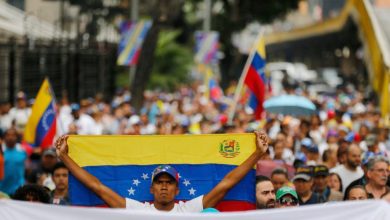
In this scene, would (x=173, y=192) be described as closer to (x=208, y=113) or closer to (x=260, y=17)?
(x=208, y=113)

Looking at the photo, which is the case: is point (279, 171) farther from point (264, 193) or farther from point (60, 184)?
point (60, 184)

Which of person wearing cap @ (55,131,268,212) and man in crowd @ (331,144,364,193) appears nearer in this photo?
person wearing cap @ (55,131,268,212)

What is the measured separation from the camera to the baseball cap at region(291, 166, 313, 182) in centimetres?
1070

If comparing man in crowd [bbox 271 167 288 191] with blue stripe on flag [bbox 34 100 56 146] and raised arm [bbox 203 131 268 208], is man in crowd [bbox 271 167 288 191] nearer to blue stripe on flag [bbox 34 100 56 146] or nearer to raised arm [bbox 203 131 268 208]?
raised arm [bbox 203 131 268 208]

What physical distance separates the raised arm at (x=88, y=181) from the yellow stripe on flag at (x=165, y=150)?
0.29 metres

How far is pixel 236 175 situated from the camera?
8594mm

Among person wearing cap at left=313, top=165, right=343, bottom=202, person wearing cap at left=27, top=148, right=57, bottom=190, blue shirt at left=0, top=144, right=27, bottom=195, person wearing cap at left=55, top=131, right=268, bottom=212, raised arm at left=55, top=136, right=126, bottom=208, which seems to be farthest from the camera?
blue shirt at left=0, top=144, right=27, bottom=195

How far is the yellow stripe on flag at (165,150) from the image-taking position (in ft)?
28.9

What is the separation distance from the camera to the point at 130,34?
2647 cm

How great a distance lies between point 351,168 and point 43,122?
441cm

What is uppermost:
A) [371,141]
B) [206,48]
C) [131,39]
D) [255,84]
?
[206,48]

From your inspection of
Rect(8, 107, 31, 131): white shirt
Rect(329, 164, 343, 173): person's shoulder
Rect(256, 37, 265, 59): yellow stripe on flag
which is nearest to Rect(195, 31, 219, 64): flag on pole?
Rect(8, 107, 31, 131): white shirt

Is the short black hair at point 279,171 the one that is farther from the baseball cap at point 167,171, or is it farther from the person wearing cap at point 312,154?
the baseball cap at point 167,171

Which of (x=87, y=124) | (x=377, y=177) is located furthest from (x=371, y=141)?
(x=87, y=124)
